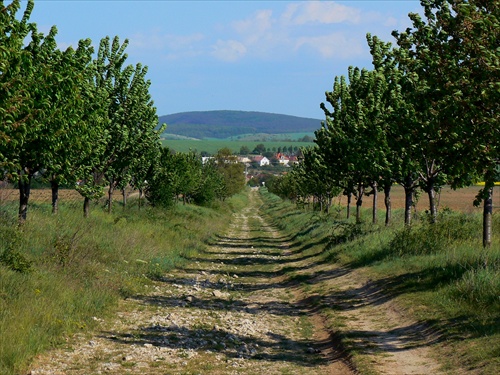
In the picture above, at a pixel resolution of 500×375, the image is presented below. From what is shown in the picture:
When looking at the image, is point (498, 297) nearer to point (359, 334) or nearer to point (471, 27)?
point (359, 334)

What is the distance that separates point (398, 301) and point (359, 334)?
8.22ft

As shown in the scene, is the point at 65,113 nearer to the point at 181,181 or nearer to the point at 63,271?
the point at 63,271

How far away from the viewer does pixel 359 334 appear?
1202 cm

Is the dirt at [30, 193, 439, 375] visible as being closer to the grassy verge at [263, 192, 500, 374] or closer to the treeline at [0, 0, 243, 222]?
the grassy verge at [263, 192, 500, 374]

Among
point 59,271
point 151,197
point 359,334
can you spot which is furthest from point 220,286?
point 151,197

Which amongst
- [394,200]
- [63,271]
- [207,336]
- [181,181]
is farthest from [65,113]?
[394,200]

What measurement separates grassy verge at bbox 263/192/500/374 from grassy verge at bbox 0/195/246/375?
17.5 ft

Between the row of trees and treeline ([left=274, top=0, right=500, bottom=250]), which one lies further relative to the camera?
the row of trees

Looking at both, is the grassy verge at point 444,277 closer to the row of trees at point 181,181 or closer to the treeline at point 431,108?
the treeline at point 431,108

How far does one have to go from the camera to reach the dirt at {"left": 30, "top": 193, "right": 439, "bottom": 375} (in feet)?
32.1

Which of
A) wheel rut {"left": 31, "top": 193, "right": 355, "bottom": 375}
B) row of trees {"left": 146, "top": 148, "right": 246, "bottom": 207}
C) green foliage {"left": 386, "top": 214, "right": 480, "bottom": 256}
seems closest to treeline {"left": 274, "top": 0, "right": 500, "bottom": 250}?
green foliage {"left": 386, "top": 214, "right": 480, "bottom": 256}

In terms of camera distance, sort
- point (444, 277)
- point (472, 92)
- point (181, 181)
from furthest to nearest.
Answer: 1. point (181, 181)
2. point (444, 277)
3. point (472, 92)

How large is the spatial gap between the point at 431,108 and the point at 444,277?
4002 millimetres

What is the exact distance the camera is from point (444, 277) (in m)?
14.7
